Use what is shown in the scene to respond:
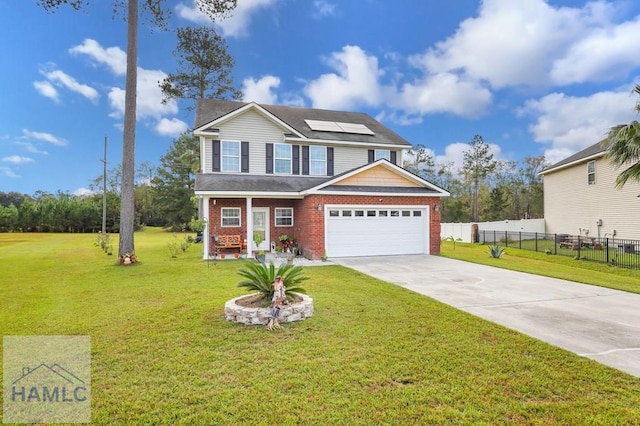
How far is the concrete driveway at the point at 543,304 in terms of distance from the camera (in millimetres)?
4766

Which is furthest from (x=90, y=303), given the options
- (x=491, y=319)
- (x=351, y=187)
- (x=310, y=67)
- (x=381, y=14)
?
(x=310, y=67)

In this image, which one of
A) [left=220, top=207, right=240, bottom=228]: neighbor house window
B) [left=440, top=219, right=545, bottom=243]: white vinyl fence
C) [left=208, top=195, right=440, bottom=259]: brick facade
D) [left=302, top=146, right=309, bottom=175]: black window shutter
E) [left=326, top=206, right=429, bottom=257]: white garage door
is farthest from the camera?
[left=440, top=219, right=545, bottom=243]: white vinyl fence

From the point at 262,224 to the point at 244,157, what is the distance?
3609 mm

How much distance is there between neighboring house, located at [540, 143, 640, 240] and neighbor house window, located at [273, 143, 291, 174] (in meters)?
15.7

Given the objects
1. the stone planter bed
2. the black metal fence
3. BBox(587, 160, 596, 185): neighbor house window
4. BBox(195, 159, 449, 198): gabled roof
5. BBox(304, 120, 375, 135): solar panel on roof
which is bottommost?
the stone planter bed

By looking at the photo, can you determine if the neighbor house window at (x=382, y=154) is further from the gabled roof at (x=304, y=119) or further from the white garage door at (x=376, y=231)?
the white garage door at (x=376, y=231)

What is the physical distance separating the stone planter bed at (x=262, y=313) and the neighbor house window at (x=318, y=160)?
1271 centimetres

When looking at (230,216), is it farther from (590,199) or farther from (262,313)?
(590,199)

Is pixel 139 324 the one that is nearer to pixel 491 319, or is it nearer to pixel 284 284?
pixel 284 284

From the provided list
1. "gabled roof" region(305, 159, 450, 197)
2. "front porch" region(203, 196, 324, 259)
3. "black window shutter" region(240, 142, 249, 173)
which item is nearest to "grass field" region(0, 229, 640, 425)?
"front porch" region(203, 196, 324, 259)

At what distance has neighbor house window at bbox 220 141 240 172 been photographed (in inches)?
653

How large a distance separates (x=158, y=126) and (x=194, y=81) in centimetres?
1115

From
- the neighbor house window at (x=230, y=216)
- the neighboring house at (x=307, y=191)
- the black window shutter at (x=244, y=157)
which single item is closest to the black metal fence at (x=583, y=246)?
the neighboring house at (x=307, y=191)

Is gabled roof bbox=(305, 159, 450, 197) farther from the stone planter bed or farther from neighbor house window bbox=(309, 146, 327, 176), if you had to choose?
the stone planter bed
